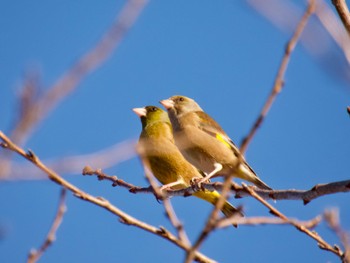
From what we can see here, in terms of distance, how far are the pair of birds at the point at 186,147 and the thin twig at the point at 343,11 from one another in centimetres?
329

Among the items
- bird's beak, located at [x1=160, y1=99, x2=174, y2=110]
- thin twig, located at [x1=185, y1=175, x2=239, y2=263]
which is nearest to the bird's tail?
bird's beak, located at [x1=160, y1=99, x2=174, y2=110]

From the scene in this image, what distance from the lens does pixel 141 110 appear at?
8.45m

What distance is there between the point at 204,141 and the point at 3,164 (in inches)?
194

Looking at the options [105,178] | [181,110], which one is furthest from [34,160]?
[181,110]

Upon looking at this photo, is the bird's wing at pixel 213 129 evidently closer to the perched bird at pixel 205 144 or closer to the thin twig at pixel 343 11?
the perched bird at pixel 205 144

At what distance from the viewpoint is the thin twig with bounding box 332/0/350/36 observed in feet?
8.42

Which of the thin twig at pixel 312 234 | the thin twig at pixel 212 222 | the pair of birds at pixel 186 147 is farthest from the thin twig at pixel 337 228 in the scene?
the pair of birds at pixel 186 147

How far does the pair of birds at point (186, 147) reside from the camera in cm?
634

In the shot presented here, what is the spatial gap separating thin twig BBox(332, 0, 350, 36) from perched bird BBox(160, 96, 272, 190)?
3321 millimetres

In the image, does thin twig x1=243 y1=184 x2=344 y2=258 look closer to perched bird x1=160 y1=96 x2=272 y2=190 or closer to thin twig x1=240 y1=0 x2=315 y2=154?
thin twig x1=240 y1=0 x2=315 y2=154

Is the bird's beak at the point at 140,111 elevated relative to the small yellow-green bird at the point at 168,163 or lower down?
elevated

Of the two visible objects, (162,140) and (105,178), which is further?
(162,140)

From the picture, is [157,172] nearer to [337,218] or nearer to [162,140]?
[162,140]

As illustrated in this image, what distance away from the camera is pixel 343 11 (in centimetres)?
261
